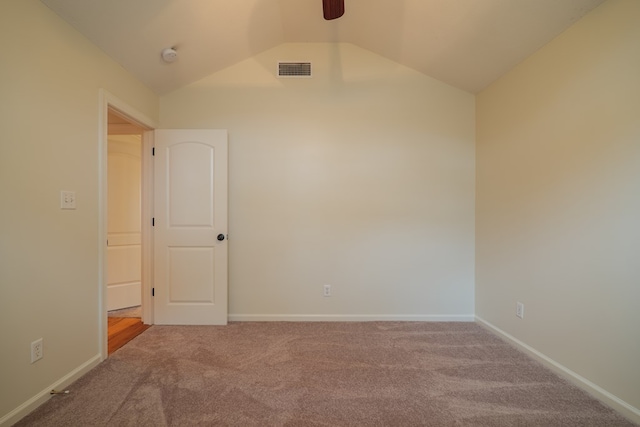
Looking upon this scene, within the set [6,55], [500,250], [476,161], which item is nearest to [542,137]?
[476,161]

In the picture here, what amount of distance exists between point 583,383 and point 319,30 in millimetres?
3629

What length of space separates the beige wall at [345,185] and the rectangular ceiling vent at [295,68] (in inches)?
3.0

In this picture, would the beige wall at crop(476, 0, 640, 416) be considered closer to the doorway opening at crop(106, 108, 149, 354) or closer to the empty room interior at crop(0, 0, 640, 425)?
the empty room interior at crop(0, 0, 640, 425)

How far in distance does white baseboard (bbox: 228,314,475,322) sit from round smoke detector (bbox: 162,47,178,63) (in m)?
2.59

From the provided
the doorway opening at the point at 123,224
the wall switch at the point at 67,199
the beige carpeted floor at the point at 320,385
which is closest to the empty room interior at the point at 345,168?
the wall switch at the point at 67,199

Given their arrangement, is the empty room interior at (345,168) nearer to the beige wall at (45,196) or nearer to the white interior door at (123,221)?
the beige wall at (45,196)

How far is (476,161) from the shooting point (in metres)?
2.83

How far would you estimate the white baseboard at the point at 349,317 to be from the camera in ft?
9.20

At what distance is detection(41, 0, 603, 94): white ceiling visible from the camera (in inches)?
71.9

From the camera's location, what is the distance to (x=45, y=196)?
1.60 m

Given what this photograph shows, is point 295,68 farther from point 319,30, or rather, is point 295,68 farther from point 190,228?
point 190,228

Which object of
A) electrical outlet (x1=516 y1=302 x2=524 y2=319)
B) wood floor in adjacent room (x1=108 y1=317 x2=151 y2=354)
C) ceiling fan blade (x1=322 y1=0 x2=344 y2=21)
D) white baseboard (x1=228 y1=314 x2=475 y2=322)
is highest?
ceiling fan blade (x1=322 y1=0 x2=344 y2=21)

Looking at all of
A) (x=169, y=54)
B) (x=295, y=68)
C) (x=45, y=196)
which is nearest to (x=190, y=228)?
(x=45, y=196)

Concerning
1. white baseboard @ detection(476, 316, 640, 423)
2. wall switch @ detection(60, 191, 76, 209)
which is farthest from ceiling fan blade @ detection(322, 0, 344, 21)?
white baseboard @ detection(476, 316, 640, 423)
